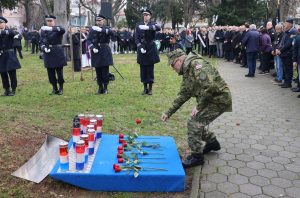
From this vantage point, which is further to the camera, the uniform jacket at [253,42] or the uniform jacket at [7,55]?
the uniform jacket at [253,42]

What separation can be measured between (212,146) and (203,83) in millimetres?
1270

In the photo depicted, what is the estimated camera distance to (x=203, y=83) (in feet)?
14.6

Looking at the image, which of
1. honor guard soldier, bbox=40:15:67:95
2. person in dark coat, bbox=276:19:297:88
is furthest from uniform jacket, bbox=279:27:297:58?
honor guard soldier, bbox=40:15:67:95

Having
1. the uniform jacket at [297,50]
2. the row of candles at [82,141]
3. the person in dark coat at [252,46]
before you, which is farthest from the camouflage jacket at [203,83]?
the person in dark coat at [252,46]

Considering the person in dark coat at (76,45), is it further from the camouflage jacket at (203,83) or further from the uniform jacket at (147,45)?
the camouflage jacket at (203,83)

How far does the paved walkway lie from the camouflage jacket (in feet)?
2.80

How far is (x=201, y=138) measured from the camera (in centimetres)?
490

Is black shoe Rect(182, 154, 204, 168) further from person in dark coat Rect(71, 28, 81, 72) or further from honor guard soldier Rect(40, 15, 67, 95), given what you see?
person in dark coat Rect(71, 28, 81, 72)

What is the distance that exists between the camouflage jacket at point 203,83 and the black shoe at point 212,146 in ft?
2.24

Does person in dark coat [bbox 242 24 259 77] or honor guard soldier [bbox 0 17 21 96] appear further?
person in dark coat [bbox 242 24 259 77]

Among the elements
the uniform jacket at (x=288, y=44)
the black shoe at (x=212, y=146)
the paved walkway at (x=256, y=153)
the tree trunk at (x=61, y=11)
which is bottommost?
the paved walkway at (x=256, y=153)

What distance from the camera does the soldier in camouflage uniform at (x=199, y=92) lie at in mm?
4469

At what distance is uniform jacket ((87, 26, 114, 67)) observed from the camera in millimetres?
9555

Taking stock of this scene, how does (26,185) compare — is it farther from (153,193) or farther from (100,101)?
(100,101)
